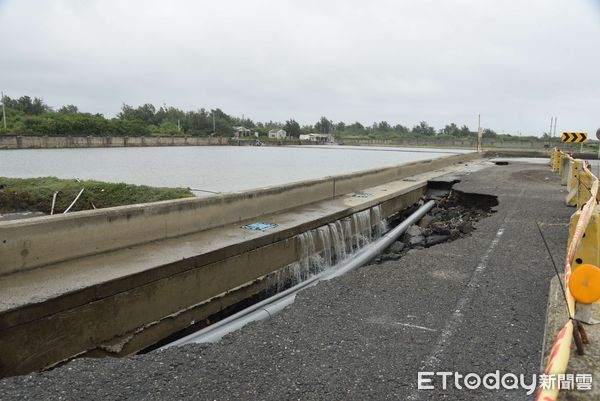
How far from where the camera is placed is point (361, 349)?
165 inches

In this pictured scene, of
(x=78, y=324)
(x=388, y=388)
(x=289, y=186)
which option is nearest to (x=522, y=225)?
(x=289, y=186)

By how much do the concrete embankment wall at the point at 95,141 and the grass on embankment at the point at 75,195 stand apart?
5982 cm

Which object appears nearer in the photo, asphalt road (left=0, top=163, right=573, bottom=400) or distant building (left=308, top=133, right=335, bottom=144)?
asphalt road (left=0, top=163, right=573, bottom=400)

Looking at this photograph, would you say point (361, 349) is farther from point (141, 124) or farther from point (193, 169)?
point (141, 124)

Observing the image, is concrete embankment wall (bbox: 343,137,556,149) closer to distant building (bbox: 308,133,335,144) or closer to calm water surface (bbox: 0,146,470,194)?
distant building (bbox: 308,133,335,144)

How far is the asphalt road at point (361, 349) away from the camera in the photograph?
140 inches

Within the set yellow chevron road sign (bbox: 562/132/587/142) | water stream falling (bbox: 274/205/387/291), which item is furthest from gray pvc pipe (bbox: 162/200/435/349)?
yellow chevron road sign (bbox: 562/132/587/142)

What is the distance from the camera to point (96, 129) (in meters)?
94.9

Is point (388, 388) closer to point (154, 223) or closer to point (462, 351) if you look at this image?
point (462, 351)

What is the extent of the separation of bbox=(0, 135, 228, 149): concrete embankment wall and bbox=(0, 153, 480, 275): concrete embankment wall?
2985 inches

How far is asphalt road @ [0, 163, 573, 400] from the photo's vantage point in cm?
355

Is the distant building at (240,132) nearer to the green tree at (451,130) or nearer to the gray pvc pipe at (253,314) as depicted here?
the green tree at (451,130)

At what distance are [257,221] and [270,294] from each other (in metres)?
1.95

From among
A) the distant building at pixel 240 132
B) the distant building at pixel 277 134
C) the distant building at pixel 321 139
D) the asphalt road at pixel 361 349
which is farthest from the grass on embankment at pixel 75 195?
the distant building at pixel 277 134
